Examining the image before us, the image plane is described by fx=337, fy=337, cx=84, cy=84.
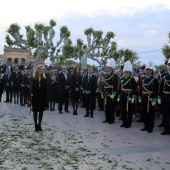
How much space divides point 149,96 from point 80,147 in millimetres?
3327

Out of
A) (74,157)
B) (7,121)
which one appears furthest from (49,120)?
(74,157)

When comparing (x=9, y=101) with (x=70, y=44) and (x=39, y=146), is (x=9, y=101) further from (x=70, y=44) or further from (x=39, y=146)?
(x=70, y=44)

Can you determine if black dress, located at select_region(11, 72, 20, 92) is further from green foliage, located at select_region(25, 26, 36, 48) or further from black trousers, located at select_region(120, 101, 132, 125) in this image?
green foliage, located at select_region(25, 26, 36, 48)

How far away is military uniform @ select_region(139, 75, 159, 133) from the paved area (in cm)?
38

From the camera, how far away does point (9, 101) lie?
20.5 meters

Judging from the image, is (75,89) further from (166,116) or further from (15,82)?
(15,82)

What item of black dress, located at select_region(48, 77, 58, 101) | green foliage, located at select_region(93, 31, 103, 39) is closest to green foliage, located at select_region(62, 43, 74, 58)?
green foliage, located at select_region(93, 31, 103, 39)

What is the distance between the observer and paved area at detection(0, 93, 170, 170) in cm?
670

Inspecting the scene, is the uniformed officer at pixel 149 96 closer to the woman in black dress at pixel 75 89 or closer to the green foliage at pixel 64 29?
the woman in black dress at pixel 75 89

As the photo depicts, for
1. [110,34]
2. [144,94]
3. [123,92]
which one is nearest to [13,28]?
[110,34]

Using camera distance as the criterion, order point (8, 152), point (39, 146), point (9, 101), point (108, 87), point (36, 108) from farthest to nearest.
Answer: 1. point (9, 101)
2. point (108, 87)
3. point (36, 108)
4. point (39, 146)
5. point (8, 152)

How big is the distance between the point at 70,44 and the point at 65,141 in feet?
109

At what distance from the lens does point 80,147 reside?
8172 mm

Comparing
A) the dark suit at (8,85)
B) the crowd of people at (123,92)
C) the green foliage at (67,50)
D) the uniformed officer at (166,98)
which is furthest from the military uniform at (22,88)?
the green foliage at (67,50)
